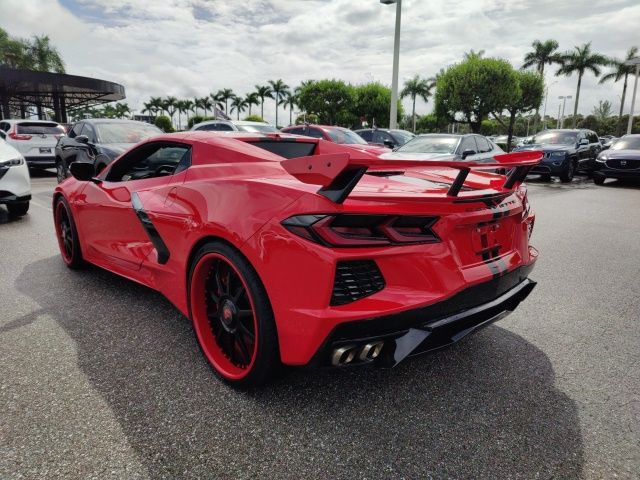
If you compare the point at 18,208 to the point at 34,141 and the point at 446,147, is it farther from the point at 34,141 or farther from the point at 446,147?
the point at 446,147

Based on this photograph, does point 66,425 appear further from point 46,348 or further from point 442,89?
point 442,89

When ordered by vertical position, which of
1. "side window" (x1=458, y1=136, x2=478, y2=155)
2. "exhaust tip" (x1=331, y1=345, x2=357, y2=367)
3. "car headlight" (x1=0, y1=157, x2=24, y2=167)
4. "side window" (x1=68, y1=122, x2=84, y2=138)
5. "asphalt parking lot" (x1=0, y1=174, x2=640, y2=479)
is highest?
"side window" (x1=68, y1=122, x2=84, y2=138)

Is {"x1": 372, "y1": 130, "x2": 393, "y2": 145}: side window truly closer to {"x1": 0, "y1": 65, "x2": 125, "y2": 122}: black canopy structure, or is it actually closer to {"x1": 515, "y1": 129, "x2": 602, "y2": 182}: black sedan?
{"x1": 515, "y1": 129, "x2": 602, "y2": 182}: black sedan

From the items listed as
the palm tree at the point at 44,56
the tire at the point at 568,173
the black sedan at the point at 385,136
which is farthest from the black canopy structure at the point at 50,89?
the tire at the point at 568,173

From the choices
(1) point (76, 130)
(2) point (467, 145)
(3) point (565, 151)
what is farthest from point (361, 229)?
(3) point (565, 151)

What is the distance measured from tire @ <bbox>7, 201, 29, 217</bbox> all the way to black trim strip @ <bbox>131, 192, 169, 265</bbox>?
15.8 feet

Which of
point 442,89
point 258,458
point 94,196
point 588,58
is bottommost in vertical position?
point 258,458

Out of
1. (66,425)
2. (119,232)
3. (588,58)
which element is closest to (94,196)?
(119,232)

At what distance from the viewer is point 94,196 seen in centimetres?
351

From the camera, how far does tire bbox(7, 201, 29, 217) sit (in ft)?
21.9

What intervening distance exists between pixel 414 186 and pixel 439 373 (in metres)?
1.03

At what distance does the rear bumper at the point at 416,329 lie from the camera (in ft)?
5.76

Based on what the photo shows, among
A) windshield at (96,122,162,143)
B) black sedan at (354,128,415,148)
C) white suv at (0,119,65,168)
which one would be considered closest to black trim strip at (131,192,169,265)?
windshield at (96,122,162,143)

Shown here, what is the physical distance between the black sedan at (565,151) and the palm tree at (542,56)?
37920 millimetres
